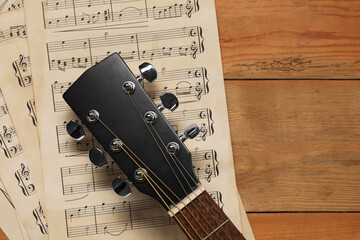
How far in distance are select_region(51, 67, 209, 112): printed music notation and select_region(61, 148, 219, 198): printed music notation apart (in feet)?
0.32

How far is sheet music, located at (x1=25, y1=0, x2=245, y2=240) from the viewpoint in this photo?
2.57 ft

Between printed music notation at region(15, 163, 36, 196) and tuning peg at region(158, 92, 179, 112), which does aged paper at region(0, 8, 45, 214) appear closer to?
printed music notation at region(15, 163, 36, 196)

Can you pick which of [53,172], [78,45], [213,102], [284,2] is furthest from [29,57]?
[284,2]

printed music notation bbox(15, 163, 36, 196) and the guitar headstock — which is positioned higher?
the guitar headstock

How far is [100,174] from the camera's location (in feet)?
2.58

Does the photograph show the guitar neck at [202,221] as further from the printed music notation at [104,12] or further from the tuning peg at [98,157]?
the printed music notation at [104,12]

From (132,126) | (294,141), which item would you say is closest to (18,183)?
(132,126)

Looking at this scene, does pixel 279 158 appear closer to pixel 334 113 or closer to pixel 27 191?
pixel 334 113

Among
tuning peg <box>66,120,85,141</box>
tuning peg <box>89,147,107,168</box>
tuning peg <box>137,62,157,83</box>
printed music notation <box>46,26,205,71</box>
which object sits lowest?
tuning peg <box>89,147,107,168</box>

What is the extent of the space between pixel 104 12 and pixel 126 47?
7cm

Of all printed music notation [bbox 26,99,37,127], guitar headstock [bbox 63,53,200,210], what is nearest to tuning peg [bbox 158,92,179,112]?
guitar headstock [bbox 63,53,200,210]

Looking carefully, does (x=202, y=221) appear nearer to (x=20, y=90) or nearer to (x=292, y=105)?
(x=292, y=105)

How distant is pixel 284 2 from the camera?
0.80m

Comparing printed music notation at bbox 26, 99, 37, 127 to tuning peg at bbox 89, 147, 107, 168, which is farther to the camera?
printed music notation at bbox 26, 99, 37, 127
